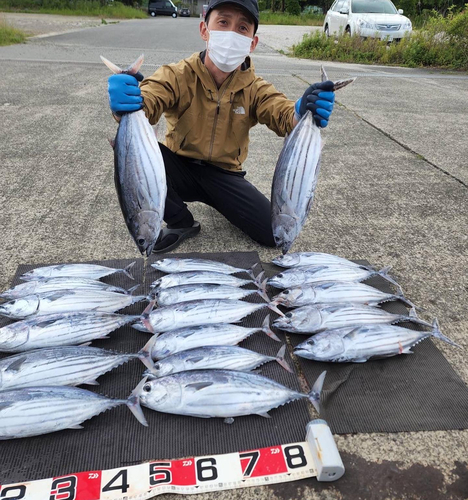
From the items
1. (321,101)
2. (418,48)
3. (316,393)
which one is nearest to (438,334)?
(316,393)

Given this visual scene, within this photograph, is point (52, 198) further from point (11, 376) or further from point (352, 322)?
point (352, 322)

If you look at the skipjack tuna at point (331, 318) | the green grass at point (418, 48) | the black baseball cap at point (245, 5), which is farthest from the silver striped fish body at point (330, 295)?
the green grass at point (418, 48)

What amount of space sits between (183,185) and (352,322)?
5.30 ft

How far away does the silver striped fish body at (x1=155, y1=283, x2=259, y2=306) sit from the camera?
7.39 feet

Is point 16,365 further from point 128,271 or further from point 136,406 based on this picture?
point 128,271

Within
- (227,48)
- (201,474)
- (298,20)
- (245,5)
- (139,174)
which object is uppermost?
(298,20)

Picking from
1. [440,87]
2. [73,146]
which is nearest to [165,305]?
[73,146]

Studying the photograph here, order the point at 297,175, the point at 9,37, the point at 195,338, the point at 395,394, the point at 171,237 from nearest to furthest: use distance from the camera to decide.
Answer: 1. the point at 395,394
2. the point at 195,338
3. the point at 297,175
4. the point at 171,237
5. the point at 9,37

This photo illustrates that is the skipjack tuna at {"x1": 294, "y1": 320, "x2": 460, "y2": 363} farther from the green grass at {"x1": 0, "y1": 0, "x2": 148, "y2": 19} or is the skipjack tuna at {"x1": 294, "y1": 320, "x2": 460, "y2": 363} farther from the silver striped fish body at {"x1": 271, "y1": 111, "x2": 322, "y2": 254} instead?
the green grass at {"x1": 0, "y1": 0, "x2": 148, "y2": 19}

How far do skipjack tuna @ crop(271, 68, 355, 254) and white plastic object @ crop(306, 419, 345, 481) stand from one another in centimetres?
98

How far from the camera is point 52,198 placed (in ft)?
11.5

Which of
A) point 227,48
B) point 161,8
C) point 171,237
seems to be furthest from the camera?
point 161,8

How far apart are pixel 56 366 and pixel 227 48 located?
2083 millimetres

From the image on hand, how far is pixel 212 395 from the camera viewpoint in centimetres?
169
